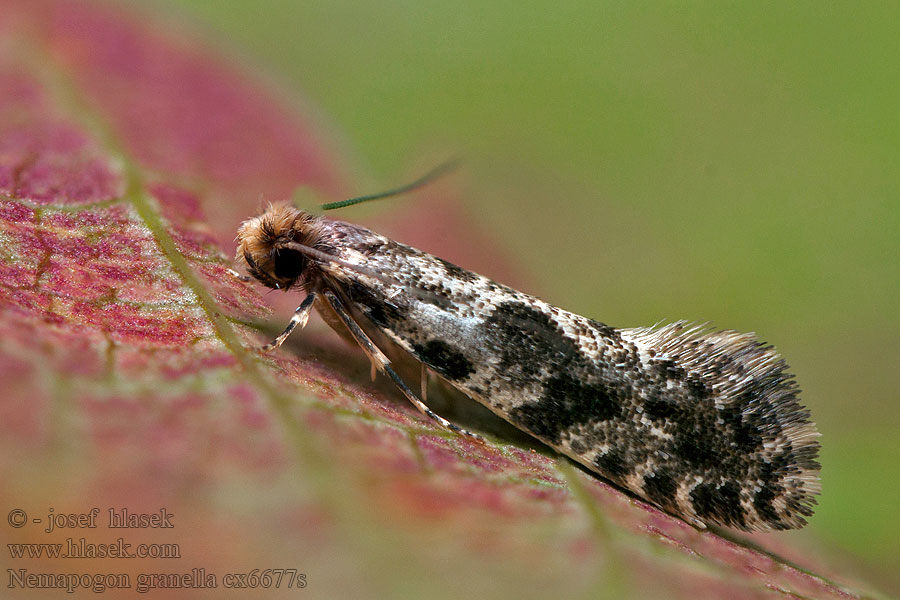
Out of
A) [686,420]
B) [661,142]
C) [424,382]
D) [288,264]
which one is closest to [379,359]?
[424,382]

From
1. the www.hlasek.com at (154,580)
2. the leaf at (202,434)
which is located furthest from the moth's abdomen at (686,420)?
the www.hlasek.com at (154,580)

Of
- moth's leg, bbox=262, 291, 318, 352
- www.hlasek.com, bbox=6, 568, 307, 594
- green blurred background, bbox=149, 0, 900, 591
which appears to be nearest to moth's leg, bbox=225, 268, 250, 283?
moth's leg, bbox=262, 291, 318, 352

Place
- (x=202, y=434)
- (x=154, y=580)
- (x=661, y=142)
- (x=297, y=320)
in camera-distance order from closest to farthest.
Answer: (x=154, y=580) < (x=202, y=434) < (x=297, y=320) < (x=661, y=142)

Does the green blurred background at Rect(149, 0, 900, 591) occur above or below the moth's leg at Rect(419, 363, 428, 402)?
above

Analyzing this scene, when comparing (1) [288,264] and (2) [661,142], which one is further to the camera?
(2) [661,142]

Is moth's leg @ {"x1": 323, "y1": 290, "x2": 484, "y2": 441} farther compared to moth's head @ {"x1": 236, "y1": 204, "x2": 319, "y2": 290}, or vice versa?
moth's head @ {"x1": 236, "y1": 204, "x2": 319, "y2": 290}

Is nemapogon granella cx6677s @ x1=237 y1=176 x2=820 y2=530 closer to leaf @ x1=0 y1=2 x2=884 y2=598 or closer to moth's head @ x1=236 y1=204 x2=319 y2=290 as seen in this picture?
moth's head @ x1=236 y1=204 x2=319 y2=290

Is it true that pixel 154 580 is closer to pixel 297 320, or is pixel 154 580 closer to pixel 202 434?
pixel 202 434
